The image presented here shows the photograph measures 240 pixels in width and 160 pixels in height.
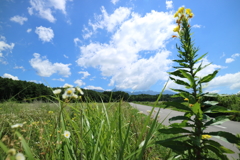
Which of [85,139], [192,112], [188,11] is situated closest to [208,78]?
[192,112]

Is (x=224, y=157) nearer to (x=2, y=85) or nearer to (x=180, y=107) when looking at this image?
(x=180, y=107)

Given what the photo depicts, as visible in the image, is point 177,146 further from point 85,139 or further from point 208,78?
point 85,139

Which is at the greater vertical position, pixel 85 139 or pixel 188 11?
pixel 188 11

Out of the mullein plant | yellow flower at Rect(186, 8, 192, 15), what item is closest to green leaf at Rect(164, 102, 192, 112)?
the mullein plant

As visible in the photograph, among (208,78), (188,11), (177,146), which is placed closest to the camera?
(177,146)

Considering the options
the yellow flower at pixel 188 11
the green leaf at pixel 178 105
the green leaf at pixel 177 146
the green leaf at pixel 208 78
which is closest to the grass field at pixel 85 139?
the green leaf at pixel 177 146

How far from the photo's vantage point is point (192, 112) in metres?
1.29

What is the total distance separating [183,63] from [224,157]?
37.2 inches

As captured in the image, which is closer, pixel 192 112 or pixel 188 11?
pixel 192 112

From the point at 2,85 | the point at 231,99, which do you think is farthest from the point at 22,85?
the point at 231,99

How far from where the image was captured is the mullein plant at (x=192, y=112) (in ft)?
4.04

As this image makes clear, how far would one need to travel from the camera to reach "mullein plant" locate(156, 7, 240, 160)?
1.23m

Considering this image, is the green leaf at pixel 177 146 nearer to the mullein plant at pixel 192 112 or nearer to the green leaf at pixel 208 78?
the mullein plant at pixel 192 112

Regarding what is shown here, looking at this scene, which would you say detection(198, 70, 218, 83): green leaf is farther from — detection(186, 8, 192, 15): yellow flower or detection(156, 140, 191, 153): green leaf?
detection(186, 8, 192, 15): yellow flower
